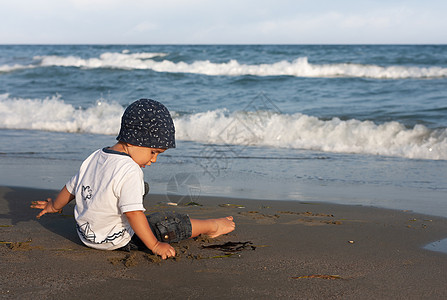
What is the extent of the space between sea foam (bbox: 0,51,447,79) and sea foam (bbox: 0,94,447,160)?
9646mm

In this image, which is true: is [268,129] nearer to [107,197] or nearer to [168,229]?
[168,229]

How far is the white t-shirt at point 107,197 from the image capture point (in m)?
2.55

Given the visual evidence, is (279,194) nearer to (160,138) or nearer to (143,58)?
(160,138)

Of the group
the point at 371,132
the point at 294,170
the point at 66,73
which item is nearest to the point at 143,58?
the point at 66,73

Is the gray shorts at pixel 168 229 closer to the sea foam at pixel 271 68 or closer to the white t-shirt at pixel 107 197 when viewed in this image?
the white t-shirt at pixel 107 197

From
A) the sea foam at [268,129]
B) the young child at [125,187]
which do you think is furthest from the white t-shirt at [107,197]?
the sea foam at [268,129]

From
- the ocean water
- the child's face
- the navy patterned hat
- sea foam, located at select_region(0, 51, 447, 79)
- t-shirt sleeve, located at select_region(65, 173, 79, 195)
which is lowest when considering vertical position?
the ocean water

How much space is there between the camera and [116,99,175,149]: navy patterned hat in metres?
2.58

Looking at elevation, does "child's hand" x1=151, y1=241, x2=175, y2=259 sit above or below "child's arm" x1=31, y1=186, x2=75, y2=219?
below

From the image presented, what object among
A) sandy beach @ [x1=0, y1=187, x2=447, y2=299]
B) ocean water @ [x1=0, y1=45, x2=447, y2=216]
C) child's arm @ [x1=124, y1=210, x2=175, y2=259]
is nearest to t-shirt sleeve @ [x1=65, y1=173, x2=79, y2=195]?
sandy beach @ [x1=0, y1=187, x2=447, y2=299]

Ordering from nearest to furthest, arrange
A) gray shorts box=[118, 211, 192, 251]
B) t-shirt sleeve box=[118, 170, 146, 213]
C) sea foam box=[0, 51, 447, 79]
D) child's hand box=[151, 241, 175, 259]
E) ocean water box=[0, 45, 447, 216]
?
t-shirt sleeve box=[118, 170, 146, 213] → child's hand box=[151, 241, 175, 259] → gray shorts box=[118, 211, 192, 251] → ocean water box=[0, 45, 447, 216] → sea foam box=[0, 51, 447, 79]

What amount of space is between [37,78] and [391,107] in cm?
1309

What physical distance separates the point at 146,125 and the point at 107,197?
17.3 inches

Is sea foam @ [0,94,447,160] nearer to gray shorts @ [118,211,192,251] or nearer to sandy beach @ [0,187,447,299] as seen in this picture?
sandy beach @ [0,187,447,299]
